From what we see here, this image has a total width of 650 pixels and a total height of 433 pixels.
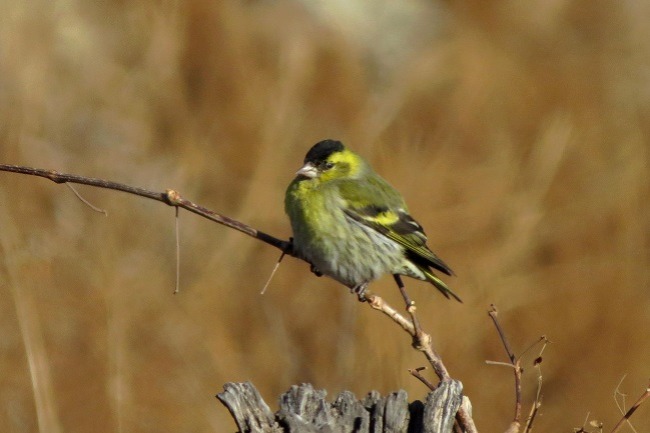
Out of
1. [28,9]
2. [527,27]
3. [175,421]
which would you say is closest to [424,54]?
[527,27]

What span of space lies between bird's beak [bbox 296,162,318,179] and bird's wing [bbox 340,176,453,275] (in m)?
0.15

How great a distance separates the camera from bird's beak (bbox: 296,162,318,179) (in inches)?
191

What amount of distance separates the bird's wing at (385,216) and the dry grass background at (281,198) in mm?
1295

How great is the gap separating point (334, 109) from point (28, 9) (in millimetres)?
2802

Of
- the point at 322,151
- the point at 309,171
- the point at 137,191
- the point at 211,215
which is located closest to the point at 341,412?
the point at 211,215

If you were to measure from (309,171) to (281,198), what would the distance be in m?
3.25

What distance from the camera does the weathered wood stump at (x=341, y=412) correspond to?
289cm

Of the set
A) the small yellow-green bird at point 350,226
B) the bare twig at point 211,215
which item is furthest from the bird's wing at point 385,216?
the bare twig at point 211,215

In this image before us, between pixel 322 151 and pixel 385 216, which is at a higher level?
pixel 322 151

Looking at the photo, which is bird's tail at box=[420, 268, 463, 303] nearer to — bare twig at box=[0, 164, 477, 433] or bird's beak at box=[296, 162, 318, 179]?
bird's beak at box=[296, 162, 318, 179]

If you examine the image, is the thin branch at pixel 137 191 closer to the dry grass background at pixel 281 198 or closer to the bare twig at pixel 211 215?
the bare twig at pixel 211 215

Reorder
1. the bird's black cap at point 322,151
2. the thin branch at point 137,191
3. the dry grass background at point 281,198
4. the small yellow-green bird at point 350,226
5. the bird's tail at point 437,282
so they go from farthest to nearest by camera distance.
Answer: the dry grass background at point 281,198 < the bird's black cap at point 322,151 < the bird's tail at point 437,282 < the small yellow-green bird at point 350,226 < the thin branch at point 137,191

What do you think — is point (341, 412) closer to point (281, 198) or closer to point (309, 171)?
point (309, 171)

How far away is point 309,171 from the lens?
487 cm
